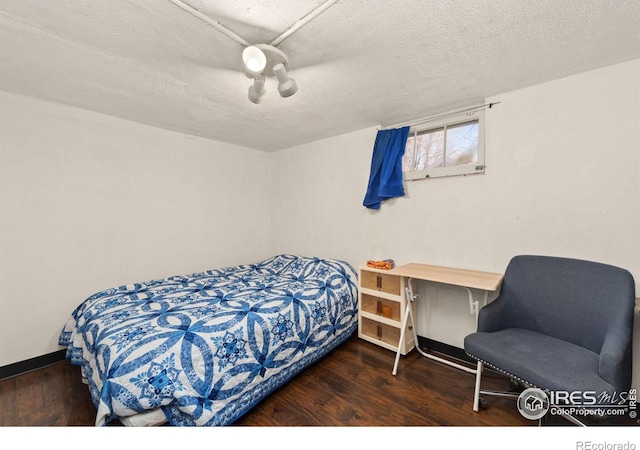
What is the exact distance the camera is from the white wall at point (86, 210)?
2.12 metres

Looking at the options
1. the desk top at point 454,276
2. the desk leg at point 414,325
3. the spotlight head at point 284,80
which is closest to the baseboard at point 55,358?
the desk leg at point 414,325

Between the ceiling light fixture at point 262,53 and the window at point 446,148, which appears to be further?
the window at point 446,148

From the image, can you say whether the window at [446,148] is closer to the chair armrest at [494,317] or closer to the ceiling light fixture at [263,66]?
the chair armrest at [494,317]

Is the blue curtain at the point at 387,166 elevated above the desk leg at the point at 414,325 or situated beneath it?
elevated above

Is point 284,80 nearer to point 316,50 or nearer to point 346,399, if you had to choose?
point 316,50

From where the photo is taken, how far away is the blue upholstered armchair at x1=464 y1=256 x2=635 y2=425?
127cm

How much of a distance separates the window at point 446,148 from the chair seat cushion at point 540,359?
1329 millimetres

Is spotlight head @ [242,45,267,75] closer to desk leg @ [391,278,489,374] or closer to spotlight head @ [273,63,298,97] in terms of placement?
spotlight head @ [273,63,298,97]

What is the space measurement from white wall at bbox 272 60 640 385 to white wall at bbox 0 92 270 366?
1.93 meters

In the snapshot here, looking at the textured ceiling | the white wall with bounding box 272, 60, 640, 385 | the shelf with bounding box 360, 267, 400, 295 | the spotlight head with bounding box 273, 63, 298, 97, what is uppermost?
the textured ceiling

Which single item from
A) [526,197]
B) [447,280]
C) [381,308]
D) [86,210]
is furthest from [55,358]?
[526,197]

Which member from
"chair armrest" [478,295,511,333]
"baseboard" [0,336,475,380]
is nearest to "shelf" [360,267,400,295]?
"baseboard" [0,336,475,380]

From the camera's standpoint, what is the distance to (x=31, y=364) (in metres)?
2.20

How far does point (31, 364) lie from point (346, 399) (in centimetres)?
271
